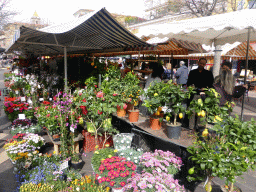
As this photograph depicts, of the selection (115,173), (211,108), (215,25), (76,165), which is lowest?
(76,165)

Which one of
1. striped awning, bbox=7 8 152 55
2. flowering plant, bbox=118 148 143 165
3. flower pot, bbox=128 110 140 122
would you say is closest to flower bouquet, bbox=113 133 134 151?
flowering plant, bbox=118 148 143 165

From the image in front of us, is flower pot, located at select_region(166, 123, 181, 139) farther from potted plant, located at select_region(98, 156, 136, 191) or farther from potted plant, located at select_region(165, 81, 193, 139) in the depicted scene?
potted plant, located at select_region(98, 156, 136, 191)

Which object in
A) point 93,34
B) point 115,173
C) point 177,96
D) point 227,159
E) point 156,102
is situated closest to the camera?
point 227,159

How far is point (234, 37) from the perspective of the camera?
425cm

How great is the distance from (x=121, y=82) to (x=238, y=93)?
2242mm

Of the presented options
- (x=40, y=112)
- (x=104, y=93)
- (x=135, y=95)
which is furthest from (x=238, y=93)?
(x=40, y=112)

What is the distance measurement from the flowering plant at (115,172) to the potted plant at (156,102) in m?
0.82

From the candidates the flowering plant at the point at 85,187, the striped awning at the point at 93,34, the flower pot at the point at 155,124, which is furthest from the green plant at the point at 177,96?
the striped awning at the point at 93,34

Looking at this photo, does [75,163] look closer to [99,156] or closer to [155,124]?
[99,156]

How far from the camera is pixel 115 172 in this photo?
2.22m

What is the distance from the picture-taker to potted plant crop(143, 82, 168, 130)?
8.93 ft

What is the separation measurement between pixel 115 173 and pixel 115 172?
11mm

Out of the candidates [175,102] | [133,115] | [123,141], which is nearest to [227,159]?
[175,102]

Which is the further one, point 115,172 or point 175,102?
point 175,102
